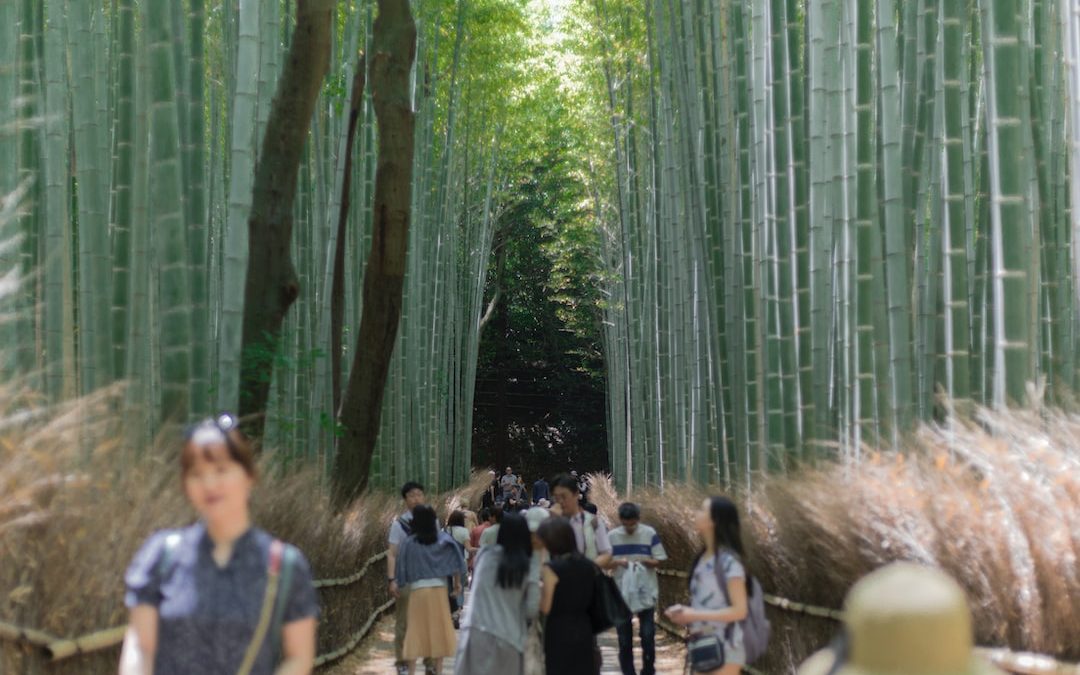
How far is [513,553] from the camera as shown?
17.1 ft

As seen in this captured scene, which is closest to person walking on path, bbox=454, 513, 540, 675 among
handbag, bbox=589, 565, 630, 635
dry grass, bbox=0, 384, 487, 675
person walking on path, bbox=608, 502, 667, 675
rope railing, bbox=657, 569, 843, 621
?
handbag, bbox=589, 565, 630, 635

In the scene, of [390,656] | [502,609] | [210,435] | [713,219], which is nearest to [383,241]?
[713,219]

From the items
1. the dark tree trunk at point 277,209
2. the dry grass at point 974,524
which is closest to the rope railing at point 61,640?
the dry grass at point 974,524

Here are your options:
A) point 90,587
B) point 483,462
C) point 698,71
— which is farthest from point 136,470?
point 483,462

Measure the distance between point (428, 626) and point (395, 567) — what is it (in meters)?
0.42

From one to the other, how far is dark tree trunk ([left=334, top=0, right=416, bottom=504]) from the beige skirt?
7.93 feet

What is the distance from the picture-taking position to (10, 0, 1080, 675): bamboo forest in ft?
12.5

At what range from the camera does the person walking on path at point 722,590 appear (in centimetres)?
445

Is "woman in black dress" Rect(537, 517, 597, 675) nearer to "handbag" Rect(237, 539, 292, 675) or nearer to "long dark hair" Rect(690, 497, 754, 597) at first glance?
"long dark hair" Rect(690, 497, 754, 597)

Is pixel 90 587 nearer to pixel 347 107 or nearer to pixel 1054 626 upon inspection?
pixel 1054 626

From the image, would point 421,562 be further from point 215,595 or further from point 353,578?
point 215,595

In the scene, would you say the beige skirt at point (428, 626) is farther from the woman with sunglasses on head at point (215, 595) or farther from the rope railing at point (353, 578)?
the woman with sunglasses on head at point (215, 595)

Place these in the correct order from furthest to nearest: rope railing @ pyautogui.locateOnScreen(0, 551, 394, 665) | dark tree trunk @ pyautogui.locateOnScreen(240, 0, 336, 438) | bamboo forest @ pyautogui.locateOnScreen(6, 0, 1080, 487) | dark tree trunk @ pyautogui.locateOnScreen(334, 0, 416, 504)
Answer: dark tree trunk @ pyautogui.locateOnScreen(334, 0, 416, 504) < dark tree trunk @ pyautogui.locateOnScreen(240, 0, 336, 438) < bamboo forest @ pyautogui.locateOnScreen(6, 0, 1080, 487) < rope railing @ pyautogui.locateOnScreen(0, 551, 394, 665)

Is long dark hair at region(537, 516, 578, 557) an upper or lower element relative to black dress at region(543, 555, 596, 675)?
upper
